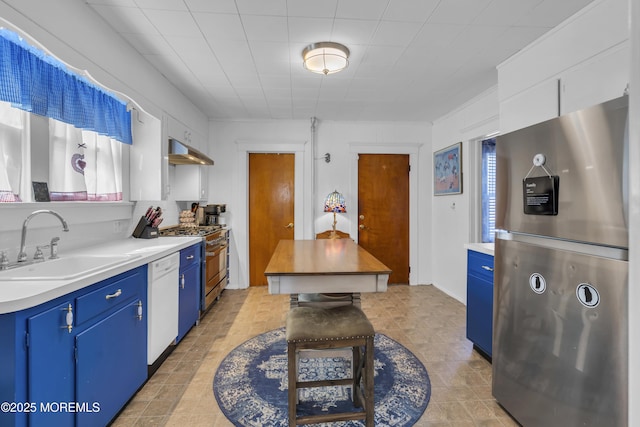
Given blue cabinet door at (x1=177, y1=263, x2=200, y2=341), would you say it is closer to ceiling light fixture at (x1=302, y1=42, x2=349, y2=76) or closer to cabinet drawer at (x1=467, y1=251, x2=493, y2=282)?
ceiling light fixture at (x1=302, y1=42, x2=349, y2=76)

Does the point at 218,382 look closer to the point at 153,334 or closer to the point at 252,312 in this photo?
the point at 153,334

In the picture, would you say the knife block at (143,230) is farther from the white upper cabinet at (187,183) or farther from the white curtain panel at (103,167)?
the white upper cabinet at (187,183)

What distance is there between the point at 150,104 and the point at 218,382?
2.40 m

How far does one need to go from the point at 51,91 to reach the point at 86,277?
1.11 meters

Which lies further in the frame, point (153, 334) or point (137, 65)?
point (137, 65)

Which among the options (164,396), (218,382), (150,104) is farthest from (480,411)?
(150,104)

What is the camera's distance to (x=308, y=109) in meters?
3.96

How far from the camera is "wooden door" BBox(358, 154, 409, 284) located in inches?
178

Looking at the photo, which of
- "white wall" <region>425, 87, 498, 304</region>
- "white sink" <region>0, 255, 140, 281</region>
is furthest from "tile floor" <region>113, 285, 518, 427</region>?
"white sink" <region>0, 255, 140, 281</region>

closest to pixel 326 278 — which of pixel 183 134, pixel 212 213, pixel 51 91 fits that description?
pixel 51 91

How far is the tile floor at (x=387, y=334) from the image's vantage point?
1.78 m

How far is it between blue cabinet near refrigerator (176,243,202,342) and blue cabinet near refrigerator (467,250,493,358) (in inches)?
97.6

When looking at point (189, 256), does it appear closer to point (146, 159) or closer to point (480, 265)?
point (146, 159)

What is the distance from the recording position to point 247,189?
437 cm
